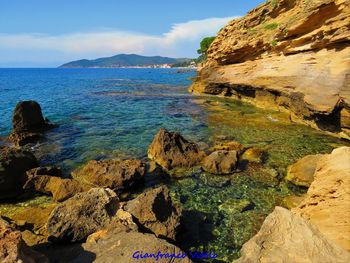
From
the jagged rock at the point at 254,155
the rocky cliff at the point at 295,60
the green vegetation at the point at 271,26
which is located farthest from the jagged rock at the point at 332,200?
the green vegetation at the point at 271,26

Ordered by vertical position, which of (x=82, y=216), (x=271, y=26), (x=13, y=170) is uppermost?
(x=271, y=26)

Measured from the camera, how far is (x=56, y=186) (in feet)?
39.8

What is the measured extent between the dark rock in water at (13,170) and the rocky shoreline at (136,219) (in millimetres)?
38

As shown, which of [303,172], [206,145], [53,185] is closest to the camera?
[53,185]

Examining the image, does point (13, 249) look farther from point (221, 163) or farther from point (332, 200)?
point (221, 163)

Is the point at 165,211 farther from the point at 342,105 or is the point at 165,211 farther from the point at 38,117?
the point at 38,117

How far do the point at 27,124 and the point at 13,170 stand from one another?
11036 millimetres

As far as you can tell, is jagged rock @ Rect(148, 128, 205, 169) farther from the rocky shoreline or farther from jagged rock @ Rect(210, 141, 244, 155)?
jagged rock @ Rect(210, 141, 244, 155)

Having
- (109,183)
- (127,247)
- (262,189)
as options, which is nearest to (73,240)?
(127,247)

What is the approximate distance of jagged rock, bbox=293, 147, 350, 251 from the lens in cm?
654

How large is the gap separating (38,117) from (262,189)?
19757mm

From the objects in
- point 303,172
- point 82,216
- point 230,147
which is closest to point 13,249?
point 82,216

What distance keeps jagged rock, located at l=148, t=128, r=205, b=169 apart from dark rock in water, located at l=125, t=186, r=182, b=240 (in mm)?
5190

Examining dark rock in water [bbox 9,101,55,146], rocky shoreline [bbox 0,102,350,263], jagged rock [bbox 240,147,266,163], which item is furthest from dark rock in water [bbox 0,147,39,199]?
jagged rock [bbox 240,147,266,163]
